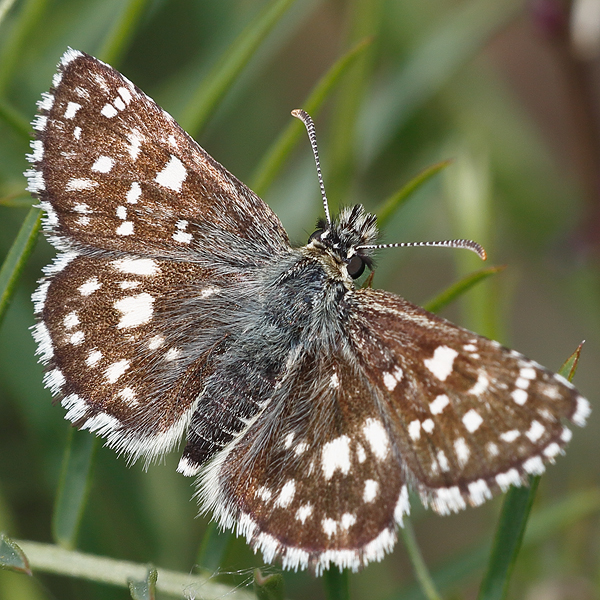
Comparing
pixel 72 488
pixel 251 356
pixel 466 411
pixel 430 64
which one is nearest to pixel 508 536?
pixel 466 411

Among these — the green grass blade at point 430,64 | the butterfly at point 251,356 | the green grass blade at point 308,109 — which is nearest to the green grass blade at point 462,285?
the butterfly at point 251,356

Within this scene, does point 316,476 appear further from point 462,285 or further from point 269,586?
point 462,285

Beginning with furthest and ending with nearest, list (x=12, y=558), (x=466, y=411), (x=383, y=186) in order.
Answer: (x=383, y=186)
(x=466, y=411)
(x=12, y=558)

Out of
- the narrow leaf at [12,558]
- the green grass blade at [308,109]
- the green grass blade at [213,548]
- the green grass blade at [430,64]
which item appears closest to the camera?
the narrow leaf at [12,558]

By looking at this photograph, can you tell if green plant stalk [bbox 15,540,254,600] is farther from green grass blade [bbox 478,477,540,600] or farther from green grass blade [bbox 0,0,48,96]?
green grass blade [bbox 0,0,48,96]

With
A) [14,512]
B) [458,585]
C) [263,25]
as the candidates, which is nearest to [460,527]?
[458,585]

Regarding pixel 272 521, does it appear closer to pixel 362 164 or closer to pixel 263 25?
pixel 263 25

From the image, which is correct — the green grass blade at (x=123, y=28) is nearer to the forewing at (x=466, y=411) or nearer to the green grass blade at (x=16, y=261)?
the green grass blade at (x=16, y=261)
